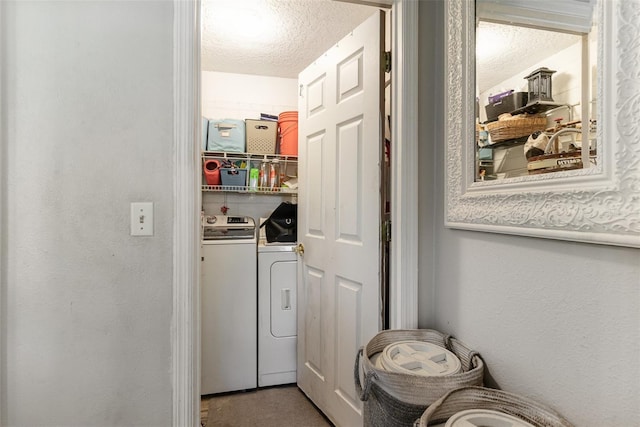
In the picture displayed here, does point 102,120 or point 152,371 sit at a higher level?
point 102,120

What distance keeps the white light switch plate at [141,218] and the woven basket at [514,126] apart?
1.14 meters

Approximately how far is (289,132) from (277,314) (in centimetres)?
134

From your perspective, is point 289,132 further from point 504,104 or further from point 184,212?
point 504,104

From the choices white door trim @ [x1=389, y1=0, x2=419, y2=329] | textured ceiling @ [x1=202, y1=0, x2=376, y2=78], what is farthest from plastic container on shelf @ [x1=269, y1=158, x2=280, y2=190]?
white door trim @ [x1=389, y1=0, x2=419, y2=329]

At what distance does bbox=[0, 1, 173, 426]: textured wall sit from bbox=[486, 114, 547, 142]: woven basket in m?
1.06

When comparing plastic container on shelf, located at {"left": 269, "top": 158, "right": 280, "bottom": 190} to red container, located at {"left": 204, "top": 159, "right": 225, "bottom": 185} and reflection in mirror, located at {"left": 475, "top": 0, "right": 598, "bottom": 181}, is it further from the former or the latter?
reflection in mirror, located at {"left": 475, "top": 0, "right": 598, "bottom": 181}

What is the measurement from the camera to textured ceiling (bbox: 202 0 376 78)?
6.10 ft

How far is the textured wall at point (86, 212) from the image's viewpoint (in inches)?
40.3

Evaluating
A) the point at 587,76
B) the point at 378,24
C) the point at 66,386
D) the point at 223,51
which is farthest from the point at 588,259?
the point at 223,51

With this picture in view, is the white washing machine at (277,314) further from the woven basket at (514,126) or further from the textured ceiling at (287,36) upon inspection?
the woven basket at (514,126)

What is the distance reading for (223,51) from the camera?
94.3 inches

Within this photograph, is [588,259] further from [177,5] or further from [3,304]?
A: [3,304]

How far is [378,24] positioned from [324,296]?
1393mm

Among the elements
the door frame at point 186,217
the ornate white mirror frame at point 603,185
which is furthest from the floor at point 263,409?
the ornate white mirror frame at point 603,185
